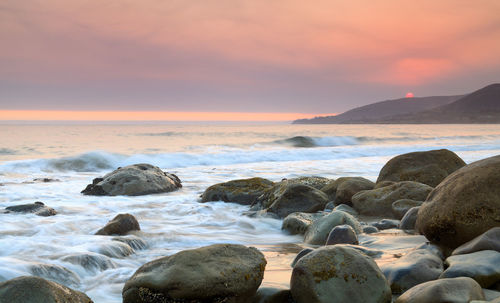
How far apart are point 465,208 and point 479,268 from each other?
3.33 ft

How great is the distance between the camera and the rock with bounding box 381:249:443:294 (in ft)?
11.6

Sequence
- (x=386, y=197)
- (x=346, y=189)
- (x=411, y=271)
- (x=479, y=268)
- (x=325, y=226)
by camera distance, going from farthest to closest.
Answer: (x=346, y=189) < (x=386, y=197) < (x=325, y=226) < (x=411, y=271) < (x=479, y=268)

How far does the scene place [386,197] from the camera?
295 inches

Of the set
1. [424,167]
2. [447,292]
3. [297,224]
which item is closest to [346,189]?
[424,167]

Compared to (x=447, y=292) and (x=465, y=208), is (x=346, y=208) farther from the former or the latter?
(x=447, y=292)

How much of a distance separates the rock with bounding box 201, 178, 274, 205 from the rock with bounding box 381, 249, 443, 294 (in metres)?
5.29

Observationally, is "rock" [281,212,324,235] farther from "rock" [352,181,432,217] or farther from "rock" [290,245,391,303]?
"rock" [290,245,391,303]

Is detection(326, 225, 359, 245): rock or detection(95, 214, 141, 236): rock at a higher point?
detection(326, 225, 359, 245): rock

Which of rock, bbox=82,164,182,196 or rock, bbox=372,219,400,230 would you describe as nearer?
rock, bbox=372,219,400,230

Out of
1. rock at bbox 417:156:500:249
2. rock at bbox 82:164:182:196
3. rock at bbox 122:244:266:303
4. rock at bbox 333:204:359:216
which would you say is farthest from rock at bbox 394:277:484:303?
rock at bbox 82:164:182:196

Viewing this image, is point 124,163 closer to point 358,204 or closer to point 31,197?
point 31,197

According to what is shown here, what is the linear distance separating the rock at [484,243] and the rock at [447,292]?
848 millimetres

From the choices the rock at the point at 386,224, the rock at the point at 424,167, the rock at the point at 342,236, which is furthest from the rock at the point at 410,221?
the rock at the point at 424,167

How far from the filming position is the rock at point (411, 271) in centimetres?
353
